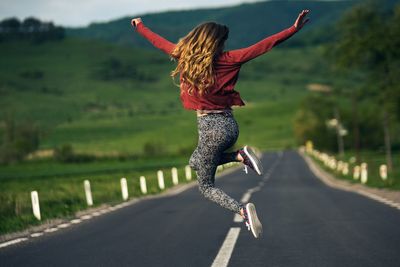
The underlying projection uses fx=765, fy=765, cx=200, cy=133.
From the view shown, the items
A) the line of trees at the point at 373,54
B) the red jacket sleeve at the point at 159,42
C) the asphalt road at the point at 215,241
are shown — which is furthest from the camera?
the line of trees at the point at 373,54

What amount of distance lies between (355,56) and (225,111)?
4201 cm

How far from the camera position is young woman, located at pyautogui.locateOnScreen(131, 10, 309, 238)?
6.70 meters

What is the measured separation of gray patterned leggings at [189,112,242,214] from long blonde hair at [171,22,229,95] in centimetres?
31

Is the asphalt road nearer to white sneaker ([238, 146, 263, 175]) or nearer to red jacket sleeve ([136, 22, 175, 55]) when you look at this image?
white sneaker ([238, 146, 263, 175])

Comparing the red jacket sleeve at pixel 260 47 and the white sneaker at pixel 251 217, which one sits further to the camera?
the white sneaker at pixel 251 217

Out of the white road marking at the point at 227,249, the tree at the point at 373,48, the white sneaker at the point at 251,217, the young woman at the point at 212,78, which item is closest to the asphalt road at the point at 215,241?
the white road marking at the point at 227,249

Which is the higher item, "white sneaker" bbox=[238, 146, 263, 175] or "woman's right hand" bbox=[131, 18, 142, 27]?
"woman's right hand" bbox=[131, 18, 142, 27]

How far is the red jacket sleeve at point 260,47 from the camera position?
657 centimetres

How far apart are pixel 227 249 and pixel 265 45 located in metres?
2.91

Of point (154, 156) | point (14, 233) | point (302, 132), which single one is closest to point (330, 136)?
point (302, 132)

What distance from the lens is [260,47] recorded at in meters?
6.60

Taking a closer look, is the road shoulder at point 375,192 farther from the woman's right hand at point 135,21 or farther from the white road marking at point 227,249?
the woman's right hand at point 135,21

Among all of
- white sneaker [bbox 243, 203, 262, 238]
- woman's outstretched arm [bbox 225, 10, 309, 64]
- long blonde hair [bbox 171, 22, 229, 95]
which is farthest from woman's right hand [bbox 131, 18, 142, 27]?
white sneaker [bbox 243, 203, 262, 238]

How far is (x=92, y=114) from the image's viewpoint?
16950 centimetres
